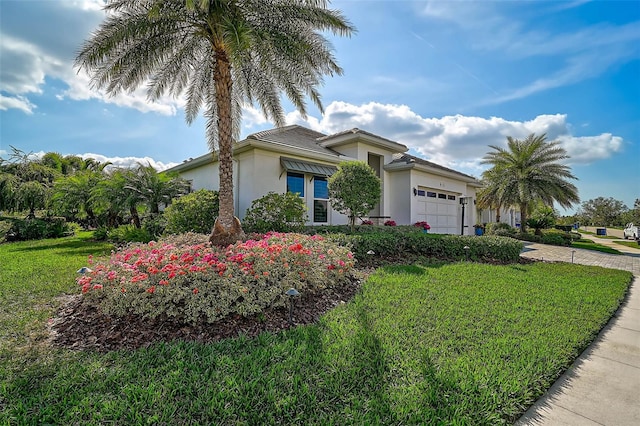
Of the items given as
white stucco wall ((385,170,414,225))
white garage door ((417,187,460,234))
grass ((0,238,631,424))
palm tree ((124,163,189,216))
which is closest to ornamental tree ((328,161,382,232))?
white stucco wall ((385,170,414,225))

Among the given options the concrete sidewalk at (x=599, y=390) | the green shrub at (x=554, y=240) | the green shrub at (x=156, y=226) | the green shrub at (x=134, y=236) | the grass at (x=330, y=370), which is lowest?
the concrete sidewalk at (x=599, y=390)

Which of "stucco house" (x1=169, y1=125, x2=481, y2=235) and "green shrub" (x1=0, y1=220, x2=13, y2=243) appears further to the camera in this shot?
"green shrub" (x1=0, y1=220, x2=13, y2=243)

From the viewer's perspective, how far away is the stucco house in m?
12.8

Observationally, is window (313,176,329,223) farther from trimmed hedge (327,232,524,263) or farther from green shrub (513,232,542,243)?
green shrub (513,232,542,243)

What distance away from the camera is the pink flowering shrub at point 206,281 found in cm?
432

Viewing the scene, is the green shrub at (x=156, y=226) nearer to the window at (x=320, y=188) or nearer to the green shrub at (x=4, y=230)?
the window at (x=320, y=188)

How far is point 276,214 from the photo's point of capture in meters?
11.0

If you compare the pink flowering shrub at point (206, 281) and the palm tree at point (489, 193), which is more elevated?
the palm tree at point (489, 193)

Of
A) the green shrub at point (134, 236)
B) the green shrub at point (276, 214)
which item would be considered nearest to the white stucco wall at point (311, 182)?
the green shrub at point (276, 214)

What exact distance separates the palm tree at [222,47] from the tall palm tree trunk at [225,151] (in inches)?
1.0

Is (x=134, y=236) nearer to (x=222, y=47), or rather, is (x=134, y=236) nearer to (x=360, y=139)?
(x=222, y=47)

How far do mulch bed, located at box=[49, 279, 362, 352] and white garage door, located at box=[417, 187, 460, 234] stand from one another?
15679 millimetres

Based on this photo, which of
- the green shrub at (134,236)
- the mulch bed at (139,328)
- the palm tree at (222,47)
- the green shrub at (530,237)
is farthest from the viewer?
the green shrub at (530,237)

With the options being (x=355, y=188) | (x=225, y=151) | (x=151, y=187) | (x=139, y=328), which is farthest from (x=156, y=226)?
(x=139, y=328)
